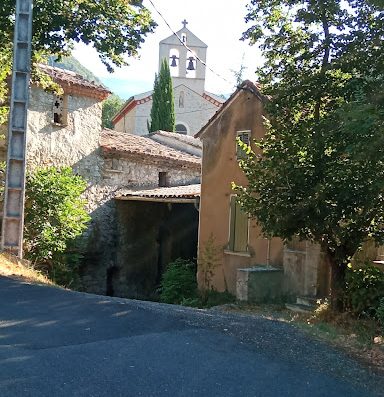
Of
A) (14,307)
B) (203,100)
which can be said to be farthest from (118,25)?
(203,100)

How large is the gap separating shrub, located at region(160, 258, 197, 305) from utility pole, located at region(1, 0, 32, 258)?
20.4 feet

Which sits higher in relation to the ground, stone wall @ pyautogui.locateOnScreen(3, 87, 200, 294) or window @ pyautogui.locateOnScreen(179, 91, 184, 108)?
window @ pyautogui.locateOnScreen(179, 91, 184, 108)

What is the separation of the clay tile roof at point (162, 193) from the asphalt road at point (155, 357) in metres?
9.69

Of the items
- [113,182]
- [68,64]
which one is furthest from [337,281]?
[68,64]

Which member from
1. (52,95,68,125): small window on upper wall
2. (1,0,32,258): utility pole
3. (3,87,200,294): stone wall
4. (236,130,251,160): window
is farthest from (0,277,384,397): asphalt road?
(52,95,68,125): small window on upper wall

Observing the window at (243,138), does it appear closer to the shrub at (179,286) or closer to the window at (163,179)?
the shrub at (179,286)

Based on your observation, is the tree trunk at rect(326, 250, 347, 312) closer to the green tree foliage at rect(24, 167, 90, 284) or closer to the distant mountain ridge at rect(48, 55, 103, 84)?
the distant mountain ridge at rect(48, 55, 103, 84)

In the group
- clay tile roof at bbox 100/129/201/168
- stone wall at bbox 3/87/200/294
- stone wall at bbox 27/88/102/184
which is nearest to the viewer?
stone wall at bbox 27/88/102/184

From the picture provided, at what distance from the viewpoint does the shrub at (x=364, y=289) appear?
8.68 m

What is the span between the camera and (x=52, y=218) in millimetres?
15539

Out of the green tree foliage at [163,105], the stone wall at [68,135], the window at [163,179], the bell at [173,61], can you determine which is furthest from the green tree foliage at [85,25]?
the bell at [173,61]

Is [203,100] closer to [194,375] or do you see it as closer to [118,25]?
[118,25]

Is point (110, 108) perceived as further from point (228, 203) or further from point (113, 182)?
point (228, 203)

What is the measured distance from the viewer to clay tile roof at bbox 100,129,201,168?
61.1 ft
